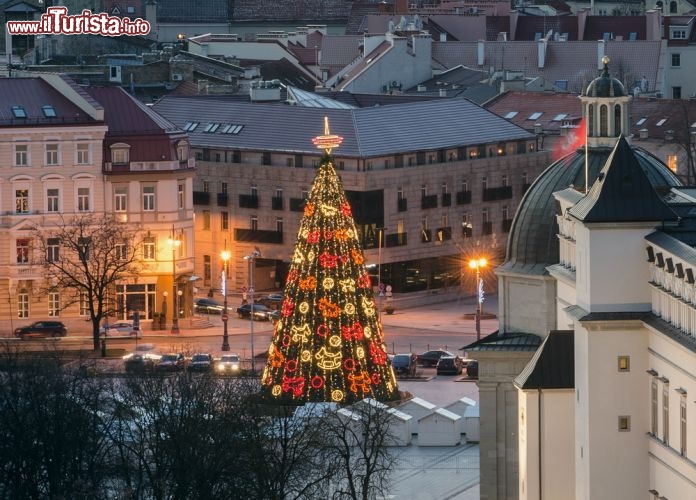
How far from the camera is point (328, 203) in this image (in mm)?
131125

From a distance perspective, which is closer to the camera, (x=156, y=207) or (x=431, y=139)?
(x=156, y=207)

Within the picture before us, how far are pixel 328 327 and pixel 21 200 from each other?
3388 cm

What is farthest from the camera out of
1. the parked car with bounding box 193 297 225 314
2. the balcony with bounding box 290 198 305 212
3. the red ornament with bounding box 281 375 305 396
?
the balcony with bounding box 290 198 305 212

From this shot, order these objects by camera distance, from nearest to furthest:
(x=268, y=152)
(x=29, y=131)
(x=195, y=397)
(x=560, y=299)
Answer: (x=560, y=299)
(x=195, y=397)
(x=29, y=131)
(x=268, y=152)

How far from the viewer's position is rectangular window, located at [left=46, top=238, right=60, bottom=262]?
522 feet

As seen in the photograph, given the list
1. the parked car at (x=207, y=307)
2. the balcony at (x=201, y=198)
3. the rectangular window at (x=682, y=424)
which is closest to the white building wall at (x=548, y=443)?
the rectangular window at (x=682, y=424)

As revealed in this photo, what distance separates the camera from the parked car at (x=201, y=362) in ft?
463

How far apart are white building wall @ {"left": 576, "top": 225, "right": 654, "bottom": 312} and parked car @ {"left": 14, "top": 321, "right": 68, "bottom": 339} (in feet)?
194

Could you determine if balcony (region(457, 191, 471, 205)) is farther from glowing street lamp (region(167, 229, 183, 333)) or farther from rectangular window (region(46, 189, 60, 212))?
rectangular window (region(46, 189, 60, 212))

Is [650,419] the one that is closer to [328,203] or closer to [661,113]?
[328,203]

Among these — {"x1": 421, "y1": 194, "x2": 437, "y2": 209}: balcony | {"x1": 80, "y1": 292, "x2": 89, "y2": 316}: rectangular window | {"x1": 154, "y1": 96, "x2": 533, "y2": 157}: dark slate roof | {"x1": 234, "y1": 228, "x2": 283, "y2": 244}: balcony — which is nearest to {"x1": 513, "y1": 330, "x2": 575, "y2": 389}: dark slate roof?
{"x1": 80, "y1": 292, "x2": 89, "y2": 316}: rectangular window

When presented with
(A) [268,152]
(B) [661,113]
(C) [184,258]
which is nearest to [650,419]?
(C) [184,258]

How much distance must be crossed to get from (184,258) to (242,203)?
44.6ft

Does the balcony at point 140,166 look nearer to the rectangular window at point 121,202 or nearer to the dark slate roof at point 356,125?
the rectangular window at point 121,202
